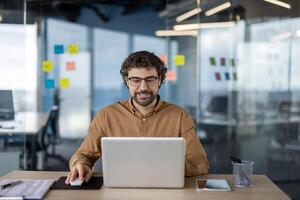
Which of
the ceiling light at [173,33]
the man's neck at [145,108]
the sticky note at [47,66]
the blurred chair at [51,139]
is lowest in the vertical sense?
the blurred chair at [51,139]

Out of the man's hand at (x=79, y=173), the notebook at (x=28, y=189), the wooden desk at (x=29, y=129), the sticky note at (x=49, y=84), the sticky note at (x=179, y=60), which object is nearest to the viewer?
the notebook at (x=28, y=189)

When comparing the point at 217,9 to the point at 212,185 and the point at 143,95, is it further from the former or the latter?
the point at 212,185

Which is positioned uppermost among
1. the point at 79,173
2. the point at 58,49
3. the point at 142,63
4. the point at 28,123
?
the point at 58,49

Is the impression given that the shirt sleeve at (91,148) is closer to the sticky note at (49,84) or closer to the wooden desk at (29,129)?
the wooden desk at (29,129)

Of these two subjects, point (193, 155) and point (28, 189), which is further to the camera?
point (193, 155)

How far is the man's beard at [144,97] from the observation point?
2055 mm

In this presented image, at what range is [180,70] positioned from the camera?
5.45 meters

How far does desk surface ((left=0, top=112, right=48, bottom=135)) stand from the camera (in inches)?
167

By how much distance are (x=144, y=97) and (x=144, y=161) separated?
1.68 feet

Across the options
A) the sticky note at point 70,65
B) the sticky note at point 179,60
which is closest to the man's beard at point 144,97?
the sticky note at point 179,60

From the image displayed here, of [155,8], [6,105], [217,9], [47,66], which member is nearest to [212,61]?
[217,9]

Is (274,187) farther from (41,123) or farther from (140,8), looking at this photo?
(140,8)

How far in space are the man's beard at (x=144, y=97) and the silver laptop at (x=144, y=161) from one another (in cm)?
47

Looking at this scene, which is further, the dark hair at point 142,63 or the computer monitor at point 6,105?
the computer monitor at point 6,105
